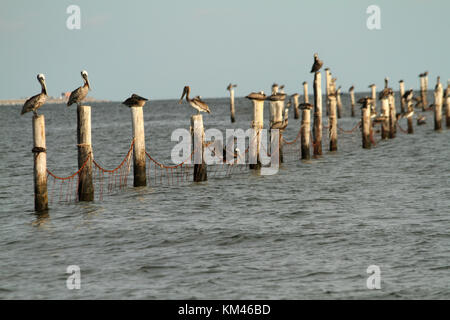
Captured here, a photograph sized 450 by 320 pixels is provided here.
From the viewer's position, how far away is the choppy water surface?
32.6ft

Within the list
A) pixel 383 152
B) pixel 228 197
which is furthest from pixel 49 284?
pixel 383 152

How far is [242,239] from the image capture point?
12.8 meters

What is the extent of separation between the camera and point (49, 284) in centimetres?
1023

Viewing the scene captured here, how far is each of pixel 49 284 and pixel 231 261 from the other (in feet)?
9.83

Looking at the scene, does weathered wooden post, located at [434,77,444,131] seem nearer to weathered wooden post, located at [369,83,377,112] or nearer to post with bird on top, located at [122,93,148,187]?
weathered wooden post, located at [369,83,377,112]

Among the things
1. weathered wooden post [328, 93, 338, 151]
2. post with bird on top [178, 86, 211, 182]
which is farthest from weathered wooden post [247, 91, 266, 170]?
weathered wooden post [328, 93, 338, 151]

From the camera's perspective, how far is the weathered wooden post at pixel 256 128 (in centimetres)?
2188

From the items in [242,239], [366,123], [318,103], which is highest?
[318,103]

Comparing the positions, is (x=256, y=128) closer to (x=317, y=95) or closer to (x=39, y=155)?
(x=317, y=95)

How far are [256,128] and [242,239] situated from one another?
30.8ft

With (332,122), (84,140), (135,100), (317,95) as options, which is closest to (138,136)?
(135,100)

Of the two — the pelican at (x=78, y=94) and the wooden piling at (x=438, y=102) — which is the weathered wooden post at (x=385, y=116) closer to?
the wooden piling at (x=438, y=102)
